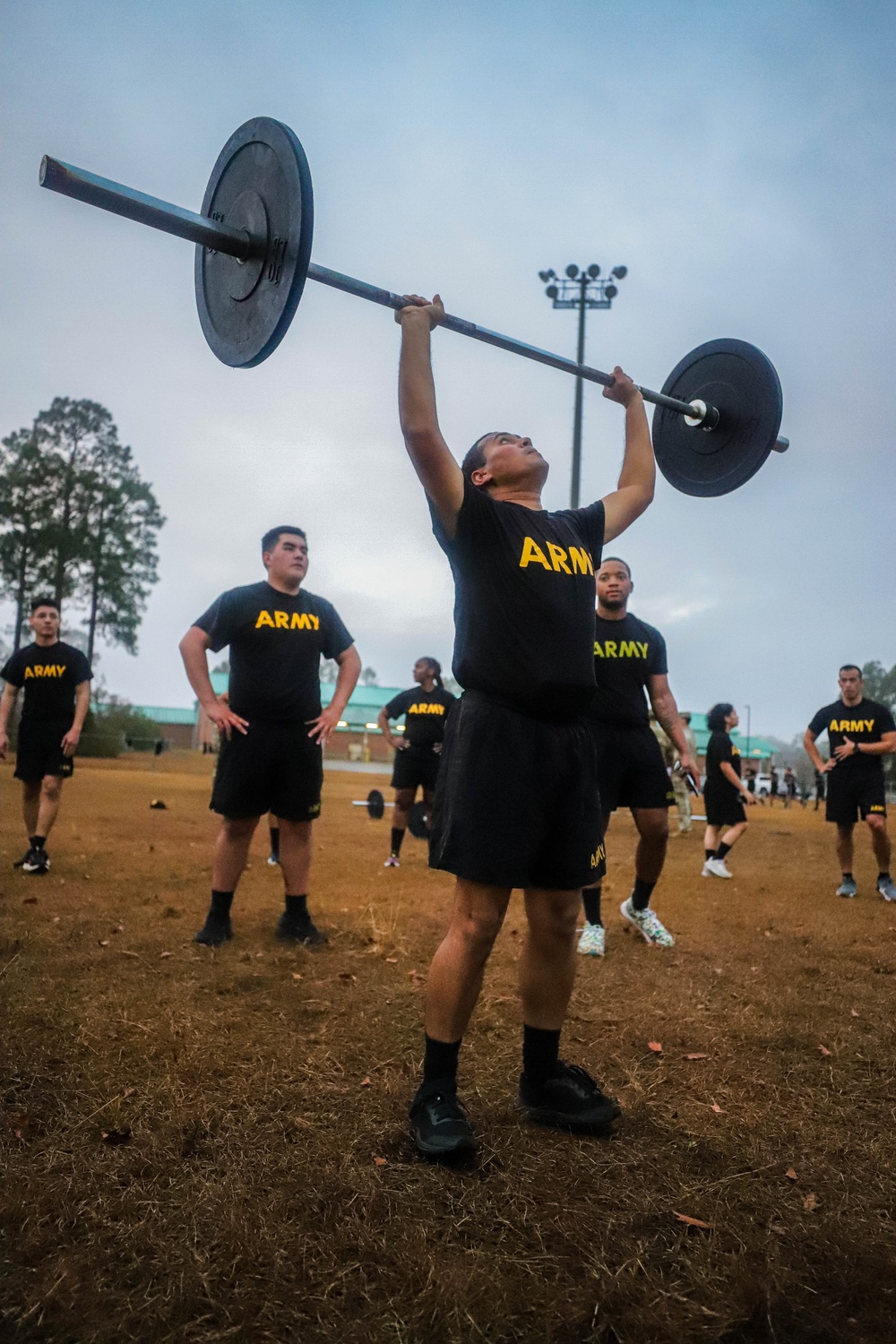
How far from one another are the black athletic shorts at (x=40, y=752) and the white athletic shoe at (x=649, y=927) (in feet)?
15.3

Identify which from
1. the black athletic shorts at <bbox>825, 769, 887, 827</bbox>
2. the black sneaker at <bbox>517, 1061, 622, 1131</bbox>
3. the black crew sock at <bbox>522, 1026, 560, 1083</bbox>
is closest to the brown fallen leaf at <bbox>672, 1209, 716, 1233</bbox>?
the black sneaker at <bbox>517, 1061, 622, 1131</bbox>

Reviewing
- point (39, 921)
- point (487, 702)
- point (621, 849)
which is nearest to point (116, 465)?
point (621, 849)

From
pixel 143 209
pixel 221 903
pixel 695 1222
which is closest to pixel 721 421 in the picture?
pixel 143 209

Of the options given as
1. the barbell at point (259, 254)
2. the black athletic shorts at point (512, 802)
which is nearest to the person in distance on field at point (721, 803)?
the barbell at point (259, 254)

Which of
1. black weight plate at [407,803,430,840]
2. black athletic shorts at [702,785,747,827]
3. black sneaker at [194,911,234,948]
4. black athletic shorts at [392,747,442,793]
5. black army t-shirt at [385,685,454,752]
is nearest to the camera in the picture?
black sneaker at [194,911,234,948]

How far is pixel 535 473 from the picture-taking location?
2.87m

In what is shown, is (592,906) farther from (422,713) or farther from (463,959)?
(422,713)

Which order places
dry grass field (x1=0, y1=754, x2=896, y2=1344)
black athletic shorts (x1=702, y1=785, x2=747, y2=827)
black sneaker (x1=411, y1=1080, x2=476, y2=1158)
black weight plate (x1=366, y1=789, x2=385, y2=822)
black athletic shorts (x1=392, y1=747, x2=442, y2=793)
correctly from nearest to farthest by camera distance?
dry grass field (x1=0, y1=754, x2=896, y2=1344) → black sneaker (x1=411, y1=1080, x2=476, y2=1158) → black athletic shorts (x1=392, y1=747, x2=442, y2=793) → black athletic shorts (x1=702, y1=785, x2=747, y2=827) → black weight plate (x1=366, y1=789, x2=385, y2=822)

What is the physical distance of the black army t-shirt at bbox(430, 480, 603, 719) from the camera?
8.36 feet

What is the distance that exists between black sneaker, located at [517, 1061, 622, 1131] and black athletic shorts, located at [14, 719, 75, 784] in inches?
221

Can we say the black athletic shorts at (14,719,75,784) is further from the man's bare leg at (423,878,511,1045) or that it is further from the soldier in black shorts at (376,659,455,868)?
the man's bare leg at (423,878,511,1045)

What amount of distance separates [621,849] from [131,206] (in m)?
10.1

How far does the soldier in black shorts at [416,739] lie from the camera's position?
910cm

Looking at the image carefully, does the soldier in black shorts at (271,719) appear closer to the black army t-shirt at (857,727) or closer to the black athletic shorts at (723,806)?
the black army t-shirt at (857,727)
